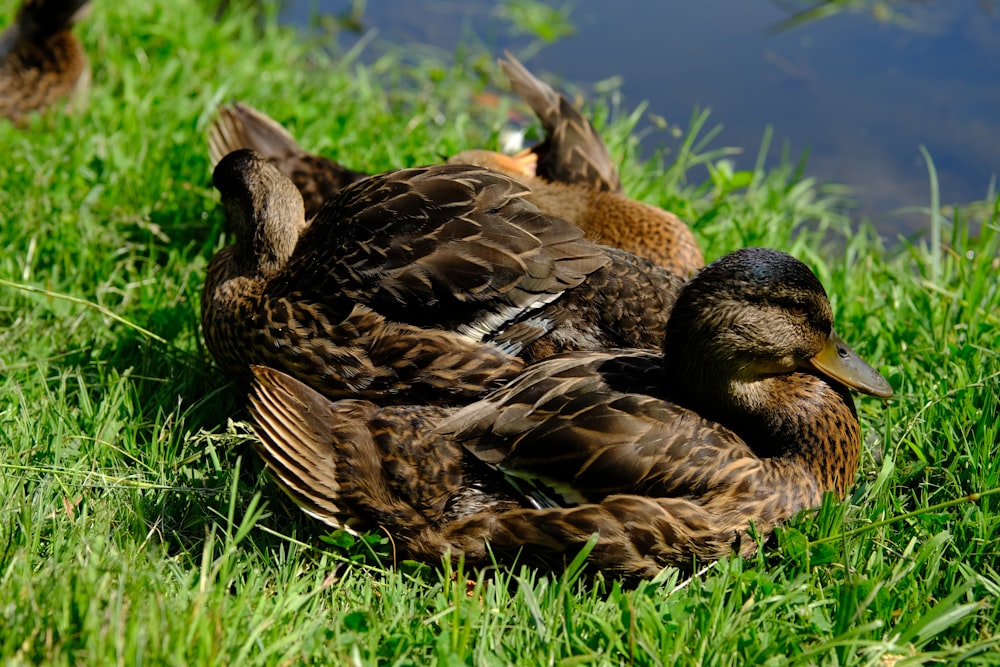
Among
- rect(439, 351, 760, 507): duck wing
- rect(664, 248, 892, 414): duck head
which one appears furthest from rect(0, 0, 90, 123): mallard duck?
rect(664, 248, 892, 414): duck head

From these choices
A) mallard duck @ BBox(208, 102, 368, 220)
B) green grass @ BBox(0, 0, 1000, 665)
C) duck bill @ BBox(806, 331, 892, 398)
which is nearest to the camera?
green grass @ BBox(0, 0, 1000, 665)

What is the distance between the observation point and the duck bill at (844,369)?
3.46 meters

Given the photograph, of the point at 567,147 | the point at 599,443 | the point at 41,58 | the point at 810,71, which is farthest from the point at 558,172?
the point at 810,71

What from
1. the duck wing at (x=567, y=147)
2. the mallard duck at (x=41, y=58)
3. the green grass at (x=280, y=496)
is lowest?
the green grass at (x=280, y=496)

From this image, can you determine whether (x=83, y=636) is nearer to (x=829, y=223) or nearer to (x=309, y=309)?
(x=309, y=309)

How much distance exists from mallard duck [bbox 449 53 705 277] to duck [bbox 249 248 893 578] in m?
1.43

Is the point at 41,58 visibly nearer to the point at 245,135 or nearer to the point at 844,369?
the point at 245,135

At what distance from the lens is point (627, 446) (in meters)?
3.18

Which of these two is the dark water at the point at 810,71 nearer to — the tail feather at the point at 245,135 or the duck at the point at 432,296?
the tail feather at the point at 245,135

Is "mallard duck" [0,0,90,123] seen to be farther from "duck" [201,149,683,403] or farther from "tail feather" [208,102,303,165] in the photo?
"duck" [201,149,683,403]

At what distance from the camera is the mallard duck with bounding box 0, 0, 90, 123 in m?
5.89

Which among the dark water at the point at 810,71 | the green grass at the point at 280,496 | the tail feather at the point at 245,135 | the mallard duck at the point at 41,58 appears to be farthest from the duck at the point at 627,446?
the dark water at the point at 810,71

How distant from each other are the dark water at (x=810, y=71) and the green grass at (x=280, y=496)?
1.02 m

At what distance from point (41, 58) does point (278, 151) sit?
1.90m
